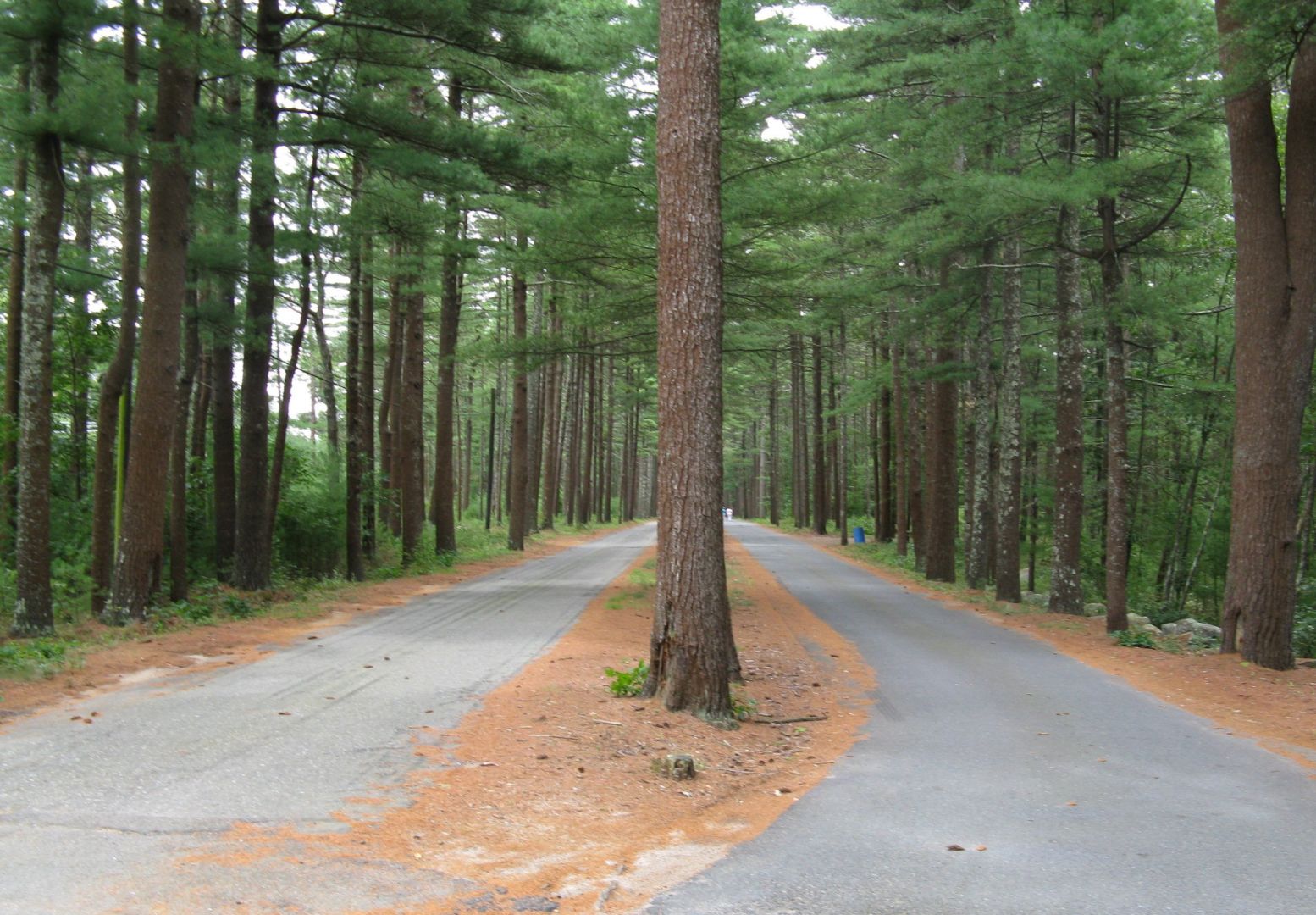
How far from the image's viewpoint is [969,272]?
60.0 feet

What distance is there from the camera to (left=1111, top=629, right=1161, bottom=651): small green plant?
1320 cm

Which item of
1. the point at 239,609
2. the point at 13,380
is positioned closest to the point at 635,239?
the point at 239,609

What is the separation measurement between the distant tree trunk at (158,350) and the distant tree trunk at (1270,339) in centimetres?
1259

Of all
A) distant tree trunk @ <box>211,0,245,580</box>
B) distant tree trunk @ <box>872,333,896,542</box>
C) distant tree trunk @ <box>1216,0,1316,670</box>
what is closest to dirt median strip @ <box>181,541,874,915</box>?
distant tree trunk @ <box>1216,0,1316,670</box>

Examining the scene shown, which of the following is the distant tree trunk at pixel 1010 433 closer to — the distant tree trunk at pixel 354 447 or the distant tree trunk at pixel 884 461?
the distant tree trunk at pixel 354 447

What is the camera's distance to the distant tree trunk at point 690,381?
26.1ft

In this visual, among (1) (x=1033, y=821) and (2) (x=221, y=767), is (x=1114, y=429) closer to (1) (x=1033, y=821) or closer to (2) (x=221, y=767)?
(1) (x=1033, y=821)

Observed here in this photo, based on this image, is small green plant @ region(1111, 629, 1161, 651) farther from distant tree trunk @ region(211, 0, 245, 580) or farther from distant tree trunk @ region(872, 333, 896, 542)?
distant tree trunk @ region(872, 333, 896, 542)

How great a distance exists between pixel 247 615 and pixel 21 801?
896 centimetres

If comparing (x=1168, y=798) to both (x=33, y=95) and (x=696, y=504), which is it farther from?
(x=33, y=95)

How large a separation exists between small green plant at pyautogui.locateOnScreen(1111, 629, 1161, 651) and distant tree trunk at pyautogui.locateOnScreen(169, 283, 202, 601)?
43.6 ft

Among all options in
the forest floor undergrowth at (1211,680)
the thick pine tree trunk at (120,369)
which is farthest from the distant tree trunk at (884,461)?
the thick pine tree trunk at (120,369)

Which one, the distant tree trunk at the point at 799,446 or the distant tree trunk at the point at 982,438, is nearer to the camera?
the distant tree trunk at the point at 982,438

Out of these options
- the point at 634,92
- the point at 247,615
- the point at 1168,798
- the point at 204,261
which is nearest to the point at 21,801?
the point at 1168,798
